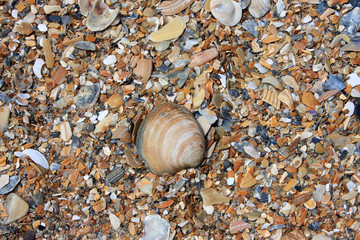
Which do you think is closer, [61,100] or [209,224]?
[209,224]

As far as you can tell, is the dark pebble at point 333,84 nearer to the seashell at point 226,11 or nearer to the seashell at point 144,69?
the seashell at point 226,11

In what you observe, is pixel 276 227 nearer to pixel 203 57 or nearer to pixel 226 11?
pixel 203 57

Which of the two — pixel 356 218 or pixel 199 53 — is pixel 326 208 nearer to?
pixel 356 218

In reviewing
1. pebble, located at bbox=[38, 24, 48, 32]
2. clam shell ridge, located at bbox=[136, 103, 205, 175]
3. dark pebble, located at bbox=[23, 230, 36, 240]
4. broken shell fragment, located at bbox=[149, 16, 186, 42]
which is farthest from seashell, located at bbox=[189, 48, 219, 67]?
dark pebble, located at bbox=[23, 230, 36, 240]

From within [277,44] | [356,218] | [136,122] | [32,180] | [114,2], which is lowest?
[356,218]

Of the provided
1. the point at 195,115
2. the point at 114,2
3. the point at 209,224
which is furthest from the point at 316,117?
the point at 114,2

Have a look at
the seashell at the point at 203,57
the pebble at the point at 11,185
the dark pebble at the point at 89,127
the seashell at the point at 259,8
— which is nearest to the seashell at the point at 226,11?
the seashell at the point at 259,8

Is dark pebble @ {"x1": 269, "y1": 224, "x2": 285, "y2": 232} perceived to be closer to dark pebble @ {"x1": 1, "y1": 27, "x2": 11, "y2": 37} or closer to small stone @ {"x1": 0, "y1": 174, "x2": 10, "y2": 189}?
small stone @ {"x1": 0, "y1": 174, "x2": 10, "y2": 189}
